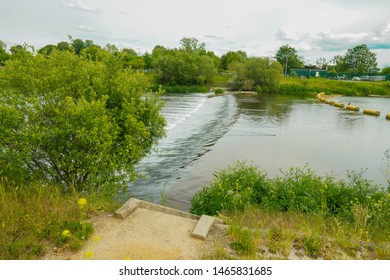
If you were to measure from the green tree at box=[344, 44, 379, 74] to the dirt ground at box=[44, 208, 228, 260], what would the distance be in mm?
97034

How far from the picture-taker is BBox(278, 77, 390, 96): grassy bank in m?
55.0

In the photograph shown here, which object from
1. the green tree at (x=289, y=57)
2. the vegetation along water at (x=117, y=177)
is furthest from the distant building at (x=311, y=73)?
the vegetation along water at (x=117, y=177)

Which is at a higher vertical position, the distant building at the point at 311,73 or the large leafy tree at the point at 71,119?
the distant building at the point at 311,73

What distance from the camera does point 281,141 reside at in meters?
17.7

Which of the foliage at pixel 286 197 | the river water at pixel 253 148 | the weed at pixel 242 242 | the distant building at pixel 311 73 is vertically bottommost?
the river water at pixel 253 148

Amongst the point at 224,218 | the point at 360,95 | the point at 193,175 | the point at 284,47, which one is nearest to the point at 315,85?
the point at 360,95

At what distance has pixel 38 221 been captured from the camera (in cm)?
459

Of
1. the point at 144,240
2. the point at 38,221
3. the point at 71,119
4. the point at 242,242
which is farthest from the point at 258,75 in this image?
the point at 38,221

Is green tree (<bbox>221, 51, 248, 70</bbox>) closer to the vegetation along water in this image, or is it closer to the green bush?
the vegetation along water

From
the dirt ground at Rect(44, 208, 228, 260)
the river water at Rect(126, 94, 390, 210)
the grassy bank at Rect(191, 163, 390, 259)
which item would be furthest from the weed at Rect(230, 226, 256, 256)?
the river water at Rect(126, 94, 390, 210)

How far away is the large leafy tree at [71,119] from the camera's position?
580cm

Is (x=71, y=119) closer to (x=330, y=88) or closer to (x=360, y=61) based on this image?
(x=330, y=88)

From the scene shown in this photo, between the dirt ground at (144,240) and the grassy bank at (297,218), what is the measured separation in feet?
1.39

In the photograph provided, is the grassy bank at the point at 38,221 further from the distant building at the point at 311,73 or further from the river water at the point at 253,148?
the distant building at the point at 311,73
